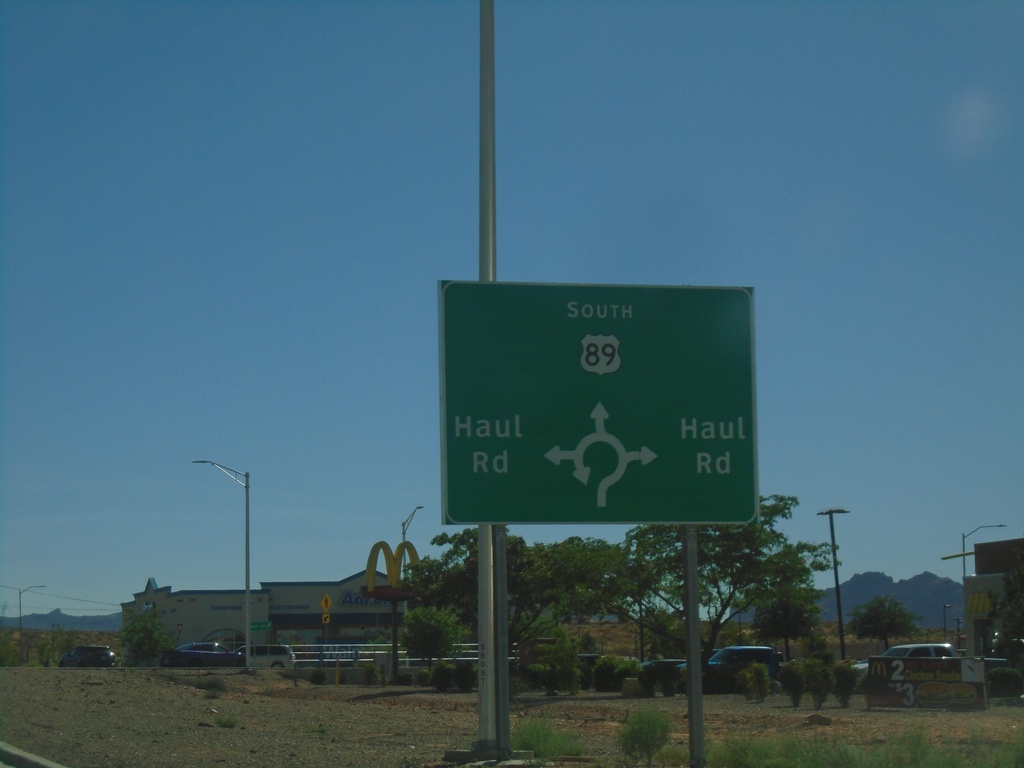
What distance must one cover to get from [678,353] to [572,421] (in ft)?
4.17

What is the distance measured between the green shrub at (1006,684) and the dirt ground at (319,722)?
533cm

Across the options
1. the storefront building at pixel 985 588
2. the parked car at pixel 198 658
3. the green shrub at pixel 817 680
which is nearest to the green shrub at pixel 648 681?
the green shrub at pixel 817 680

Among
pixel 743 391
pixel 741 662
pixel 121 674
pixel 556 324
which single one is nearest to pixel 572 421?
pixel 556 324

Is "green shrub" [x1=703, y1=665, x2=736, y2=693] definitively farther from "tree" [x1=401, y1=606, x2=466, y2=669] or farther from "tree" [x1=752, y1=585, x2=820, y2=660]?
"tree" [x1=752, y1=585, x2=820, y2=660]

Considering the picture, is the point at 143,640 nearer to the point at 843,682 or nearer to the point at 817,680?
the point at 843,682

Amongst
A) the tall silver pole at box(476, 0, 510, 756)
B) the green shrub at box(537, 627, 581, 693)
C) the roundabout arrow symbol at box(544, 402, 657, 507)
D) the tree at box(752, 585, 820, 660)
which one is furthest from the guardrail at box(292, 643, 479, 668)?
the roundabout arrow symbol at box(544, 402, 657, 507)

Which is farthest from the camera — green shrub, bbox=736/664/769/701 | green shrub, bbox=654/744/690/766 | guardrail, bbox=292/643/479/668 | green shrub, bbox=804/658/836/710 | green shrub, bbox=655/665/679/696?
guardrail, bbox=292/643/479/668

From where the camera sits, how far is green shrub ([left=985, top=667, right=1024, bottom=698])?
3609cm

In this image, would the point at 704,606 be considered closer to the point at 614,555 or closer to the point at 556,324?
the point at 614,555

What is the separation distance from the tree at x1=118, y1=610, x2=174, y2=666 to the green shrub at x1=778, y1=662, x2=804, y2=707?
49289 mm

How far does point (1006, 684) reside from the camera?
36.1m

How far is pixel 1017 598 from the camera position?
45.5 m

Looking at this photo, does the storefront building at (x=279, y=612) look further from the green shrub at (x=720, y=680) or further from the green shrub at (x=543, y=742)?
the green shrub at (x=543, y=742)

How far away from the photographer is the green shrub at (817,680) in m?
30.2
